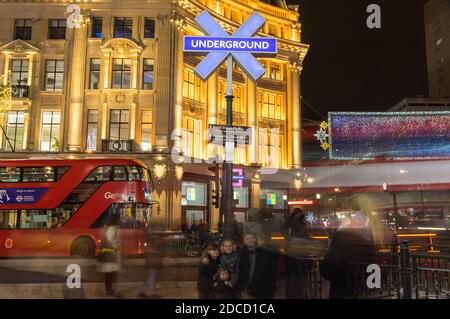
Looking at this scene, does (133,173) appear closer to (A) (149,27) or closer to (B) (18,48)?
(A) (149,27)

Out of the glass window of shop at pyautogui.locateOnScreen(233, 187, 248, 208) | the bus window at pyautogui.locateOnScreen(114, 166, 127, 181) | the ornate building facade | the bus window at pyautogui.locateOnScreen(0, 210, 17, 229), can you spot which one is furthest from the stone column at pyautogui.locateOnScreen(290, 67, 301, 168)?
the bus window at pyautogui.locateOnScreen(0, 210, 17, 229)

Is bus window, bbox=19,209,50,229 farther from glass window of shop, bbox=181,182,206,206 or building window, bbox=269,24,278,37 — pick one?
building window, bbox=269,24,278,37

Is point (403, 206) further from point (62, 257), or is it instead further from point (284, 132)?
point (62, 257)

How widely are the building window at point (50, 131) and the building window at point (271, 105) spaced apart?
18.2 meters

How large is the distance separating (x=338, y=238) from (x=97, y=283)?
8.06 meters

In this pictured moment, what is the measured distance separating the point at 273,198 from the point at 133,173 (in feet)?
80.6

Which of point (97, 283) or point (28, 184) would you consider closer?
point (97, 283)

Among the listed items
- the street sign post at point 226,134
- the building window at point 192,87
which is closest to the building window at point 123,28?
the building window at point 192,87

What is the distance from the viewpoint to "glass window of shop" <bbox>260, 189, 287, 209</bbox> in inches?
1634

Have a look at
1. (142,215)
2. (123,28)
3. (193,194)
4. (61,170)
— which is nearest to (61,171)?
(61,170)

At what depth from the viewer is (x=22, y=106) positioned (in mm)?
31734

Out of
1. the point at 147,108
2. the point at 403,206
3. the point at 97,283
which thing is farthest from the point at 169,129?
the point at 403,206

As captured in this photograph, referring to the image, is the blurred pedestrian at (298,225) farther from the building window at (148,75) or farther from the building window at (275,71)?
the building window at (275,71)

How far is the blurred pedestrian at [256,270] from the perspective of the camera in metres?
6.38
